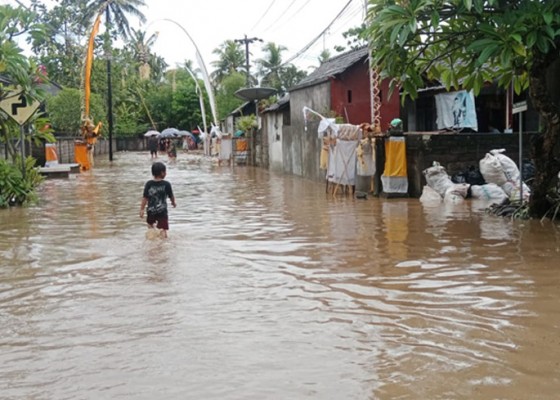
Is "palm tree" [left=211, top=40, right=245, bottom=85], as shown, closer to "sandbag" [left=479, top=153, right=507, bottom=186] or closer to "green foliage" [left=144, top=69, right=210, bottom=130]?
"green foliage" [left=144, top=69, right=210, bottom=130]

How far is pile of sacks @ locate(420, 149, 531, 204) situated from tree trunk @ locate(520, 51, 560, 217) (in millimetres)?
2612

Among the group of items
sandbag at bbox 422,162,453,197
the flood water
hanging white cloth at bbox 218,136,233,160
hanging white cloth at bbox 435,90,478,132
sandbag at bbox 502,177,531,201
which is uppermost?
hanging white cloth at bbox 435,90,478,132

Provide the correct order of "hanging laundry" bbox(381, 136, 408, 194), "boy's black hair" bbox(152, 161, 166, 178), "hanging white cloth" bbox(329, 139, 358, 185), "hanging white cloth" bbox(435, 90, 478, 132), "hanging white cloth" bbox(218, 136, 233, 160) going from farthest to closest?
"hanging white cloth" bbox(218, 136, 233, 160) → "hanging white cloth" bbox(435, 90, 478, 132) → "hanging white cloth" bbox(329, 139, 358, 185) → "hanging laundry" bbox(381, 136, 408, 194) → "boy's black hair" bbox(152, 161, 166, 178)

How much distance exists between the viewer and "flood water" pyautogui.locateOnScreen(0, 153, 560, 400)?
4410 mm

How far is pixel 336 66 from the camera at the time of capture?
84.6 feet

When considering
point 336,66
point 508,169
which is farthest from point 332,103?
point 508,169

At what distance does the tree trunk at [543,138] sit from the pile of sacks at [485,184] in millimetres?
2612

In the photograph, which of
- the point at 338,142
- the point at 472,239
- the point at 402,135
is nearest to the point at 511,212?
the point at 472,239

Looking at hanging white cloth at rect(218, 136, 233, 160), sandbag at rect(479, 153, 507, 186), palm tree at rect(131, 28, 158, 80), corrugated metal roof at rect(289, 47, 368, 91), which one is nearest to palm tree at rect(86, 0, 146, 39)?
palm tree at rect(131, 28, 158, 80)

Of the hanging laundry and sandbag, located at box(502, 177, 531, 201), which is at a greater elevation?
the hanging laundry

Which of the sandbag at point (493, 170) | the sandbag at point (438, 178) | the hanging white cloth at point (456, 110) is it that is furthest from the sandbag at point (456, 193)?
the hanging white cloth at point (456, 110)

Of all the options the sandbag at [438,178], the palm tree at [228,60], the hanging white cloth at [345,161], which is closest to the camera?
the sandbag at [438,178]

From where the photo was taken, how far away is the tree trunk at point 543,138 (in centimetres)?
1060

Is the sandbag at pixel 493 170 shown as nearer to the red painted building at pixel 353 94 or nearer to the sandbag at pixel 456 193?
the sandbag at pixel 456 193
